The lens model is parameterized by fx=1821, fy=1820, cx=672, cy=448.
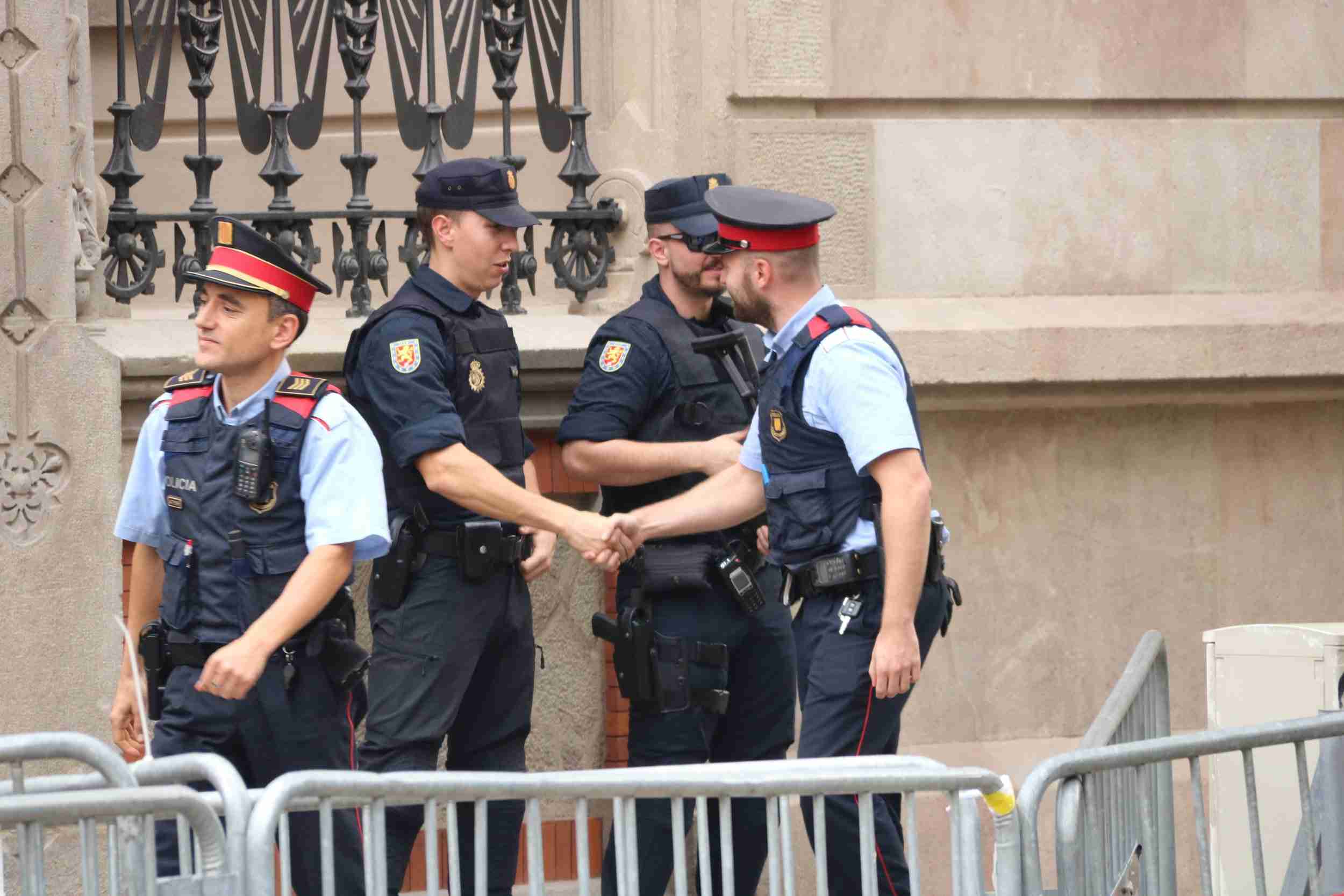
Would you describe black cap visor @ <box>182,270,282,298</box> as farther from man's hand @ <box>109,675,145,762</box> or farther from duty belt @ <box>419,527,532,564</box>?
man's hand @ <box>109,675,145,762</box>

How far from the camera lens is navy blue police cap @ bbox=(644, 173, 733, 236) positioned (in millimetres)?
5227

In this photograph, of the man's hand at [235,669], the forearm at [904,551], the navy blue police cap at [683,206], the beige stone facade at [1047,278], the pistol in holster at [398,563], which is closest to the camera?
the man's hand at [235,669]

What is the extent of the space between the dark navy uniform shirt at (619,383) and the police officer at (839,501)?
0.56 metres

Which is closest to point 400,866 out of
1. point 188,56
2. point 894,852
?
point 894,852

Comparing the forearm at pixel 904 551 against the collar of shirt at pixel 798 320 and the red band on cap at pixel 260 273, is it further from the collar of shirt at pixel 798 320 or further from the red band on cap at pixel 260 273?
the red band on cap at pixel 260 273

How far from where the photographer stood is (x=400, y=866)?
15.3 ft

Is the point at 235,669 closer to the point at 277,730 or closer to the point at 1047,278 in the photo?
the point at 277,730

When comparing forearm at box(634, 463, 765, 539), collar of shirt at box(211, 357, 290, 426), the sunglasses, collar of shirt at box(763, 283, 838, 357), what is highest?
the sunglasses

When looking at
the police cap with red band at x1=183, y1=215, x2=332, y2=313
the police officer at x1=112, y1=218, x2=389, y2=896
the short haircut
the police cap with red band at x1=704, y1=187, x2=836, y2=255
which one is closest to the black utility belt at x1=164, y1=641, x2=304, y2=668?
the police officer at x1=112, y1=218, x2=389, y2=896

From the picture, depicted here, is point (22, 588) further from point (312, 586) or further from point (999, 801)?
point (999, 801)

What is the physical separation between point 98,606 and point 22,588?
223 millimetres

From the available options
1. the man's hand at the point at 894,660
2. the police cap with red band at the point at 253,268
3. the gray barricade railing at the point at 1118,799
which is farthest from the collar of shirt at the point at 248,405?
the gray barricade railing at the point at 1118,799

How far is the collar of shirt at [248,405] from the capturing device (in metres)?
4.29

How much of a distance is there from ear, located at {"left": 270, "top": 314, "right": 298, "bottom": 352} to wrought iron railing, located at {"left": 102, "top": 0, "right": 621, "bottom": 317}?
54.2 inches
